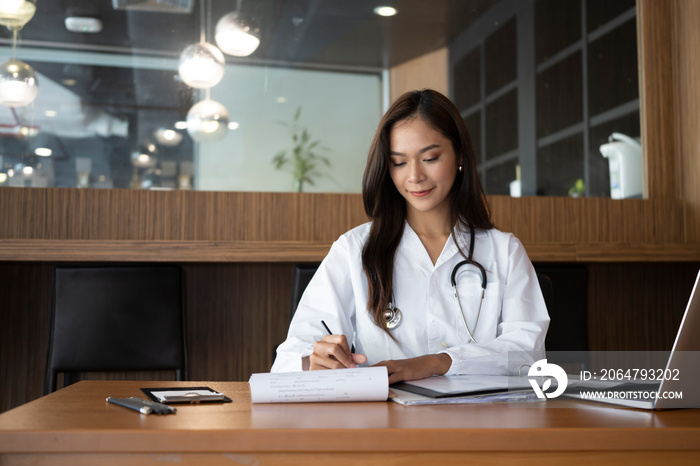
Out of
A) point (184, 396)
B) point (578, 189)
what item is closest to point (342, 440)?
point (184, 396)

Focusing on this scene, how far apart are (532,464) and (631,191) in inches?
87.6

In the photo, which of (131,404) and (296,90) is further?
(296,90)

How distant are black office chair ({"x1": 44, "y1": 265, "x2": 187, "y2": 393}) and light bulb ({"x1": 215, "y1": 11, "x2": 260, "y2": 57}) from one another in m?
1.20

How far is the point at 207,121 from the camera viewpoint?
2.74 metres

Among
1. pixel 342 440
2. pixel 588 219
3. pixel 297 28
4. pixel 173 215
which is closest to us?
pixel 342 440

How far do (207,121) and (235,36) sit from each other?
40cm

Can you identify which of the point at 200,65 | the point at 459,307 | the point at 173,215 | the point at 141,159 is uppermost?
the point at 200,65

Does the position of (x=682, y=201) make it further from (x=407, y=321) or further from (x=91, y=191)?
(x=91, y=191)

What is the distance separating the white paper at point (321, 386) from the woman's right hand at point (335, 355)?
0.56 feet

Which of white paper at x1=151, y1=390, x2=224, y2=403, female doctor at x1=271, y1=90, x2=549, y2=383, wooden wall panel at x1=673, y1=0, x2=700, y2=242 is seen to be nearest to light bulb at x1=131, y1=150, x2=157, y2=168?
female doctor at x1=271, y1=90, x2=549, y2=383

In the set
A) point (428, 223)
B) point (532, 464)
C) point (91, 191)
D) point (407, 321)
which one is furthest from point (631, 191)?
point (532, 464)

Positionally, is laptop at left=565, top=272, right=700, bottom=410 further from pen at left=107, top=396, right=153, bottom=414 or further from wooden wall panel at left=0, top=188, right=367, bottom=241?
wooden wall panel at left=0, top=188, right=367, bottom=241

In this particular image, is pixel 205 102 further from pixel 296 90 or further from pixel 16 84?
pixel 16 84

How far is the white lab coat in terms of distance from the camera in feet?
4.55
